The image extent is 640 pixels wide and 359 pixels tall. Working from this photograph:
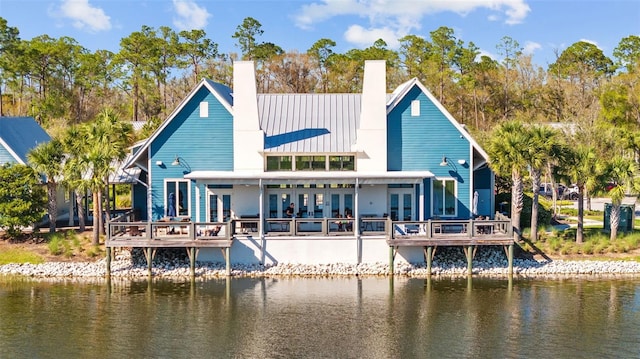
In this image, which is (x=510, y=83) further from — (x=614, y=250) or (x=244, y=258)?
(x=244, y=258)

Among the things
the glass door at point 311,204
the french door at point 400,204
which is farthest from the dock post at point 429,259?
the glass door at point 311,204

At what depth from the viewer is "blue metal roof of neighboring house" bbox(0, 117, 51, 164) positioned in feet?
107

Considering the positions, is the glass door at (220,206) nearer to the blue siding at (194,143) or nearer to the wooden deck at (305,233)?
the blue siding at (194,143)

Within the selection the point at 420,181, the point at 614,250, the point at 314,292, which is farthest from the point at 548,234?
the point at 314,292

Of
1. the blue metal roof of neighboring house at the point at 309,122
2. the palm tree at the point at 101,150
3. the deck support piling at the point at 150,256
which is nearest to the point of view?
the deck support piling at the point at 150,256

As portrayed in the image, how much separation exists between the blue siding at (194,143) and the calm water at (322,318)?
6.26 m

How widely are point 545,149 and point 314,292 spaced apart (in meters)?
11.7

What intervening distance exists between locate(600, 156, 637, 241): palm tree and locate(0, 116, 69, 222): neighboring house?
27.7 metres

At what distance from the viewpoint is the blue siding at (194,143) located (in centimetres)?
2975

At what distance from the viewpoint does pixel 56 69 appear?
62.2 metres

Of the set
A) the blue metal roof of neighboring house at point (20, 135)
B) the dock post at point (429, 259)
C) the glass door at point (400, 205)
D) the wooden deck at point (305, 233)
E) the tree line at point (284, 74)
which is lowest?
the dock post at point (429, 259)

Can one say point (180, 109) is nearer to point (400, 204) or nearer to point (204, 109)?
point (204, 109)

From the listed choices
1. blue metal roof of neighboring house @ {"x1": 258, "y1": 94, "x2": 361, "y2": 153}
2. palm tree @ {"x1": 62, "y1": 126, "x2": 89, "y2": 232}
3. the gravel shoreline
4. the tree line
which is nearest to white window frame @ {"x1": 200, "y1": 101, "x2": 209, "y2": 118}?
blue metal roof of neighboring house @ {"x1": 258, "y1": 94, "x2": 361, "y2": 153}

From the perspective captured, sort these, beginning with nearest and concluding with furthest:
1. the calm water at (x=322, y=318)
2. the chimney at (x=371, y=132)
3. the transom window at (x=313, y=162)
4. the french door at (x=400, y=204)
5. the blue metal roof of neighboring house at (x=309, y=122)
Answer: the calm water at (x=322, y=318), the chimney at (x=371, y=132), the french door at (x=400, y=204), the transom window at (x=313, y=162), the blue metal roof of neighboring house at (x=309, y=122)
